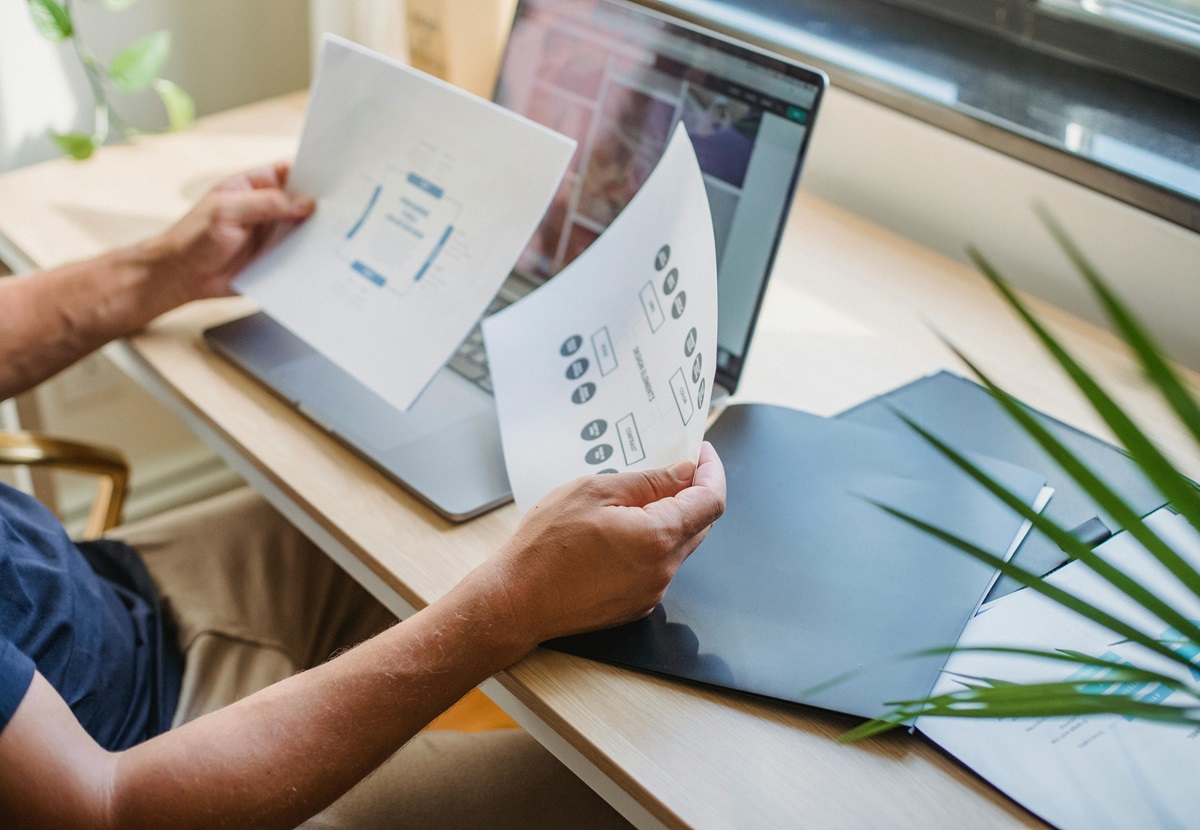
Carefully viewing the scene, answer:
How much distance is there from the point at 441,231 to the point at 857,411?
1.37ft

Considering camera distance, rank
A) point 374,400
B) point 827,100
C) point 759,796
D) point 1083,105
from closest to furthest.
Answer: point 759,796 → point 374,400 → point 1083,105 → point 827,100

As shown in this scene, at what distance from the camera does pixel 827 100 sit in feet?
4.62

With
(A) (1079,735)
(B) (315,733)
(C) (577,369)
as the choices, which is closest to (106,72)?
(C) (577,369)

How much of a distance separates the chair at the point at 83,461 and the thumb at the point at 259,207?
338mm

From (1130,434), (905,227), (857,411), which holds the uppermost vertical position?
(1130,434)

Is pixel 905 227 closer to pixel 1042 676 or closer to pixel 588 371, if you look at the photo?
pixel 588 371

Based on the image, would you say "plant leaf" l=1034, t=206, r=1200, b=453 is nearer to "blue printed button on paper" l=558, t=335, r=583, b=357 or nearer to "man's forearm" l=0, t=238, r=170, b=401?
"blue printed button on paper" l=558, t=335, r=583, b=357

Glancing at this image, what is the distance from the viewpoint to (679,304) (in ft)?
2.52

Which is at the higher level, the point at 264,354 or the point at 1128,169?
the point at 1128,169

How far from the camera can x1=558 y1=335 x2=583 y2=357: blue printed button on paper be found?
2.89 ft

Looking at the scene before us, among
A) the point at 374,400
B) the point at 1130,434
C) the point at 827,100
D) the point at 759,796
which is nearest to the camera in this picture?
the point at 1130,434

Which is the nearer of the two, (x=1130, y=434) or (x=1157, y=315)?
(x=1130, y=434)

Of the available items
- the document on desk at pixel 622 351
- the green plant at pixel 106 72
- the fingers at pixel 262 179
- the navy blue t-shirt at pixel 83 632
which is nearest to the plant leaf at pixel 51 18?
the green plant at pixel 106 72

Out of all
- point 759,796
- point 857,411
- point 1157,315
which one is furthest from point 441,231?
point 1157,315
